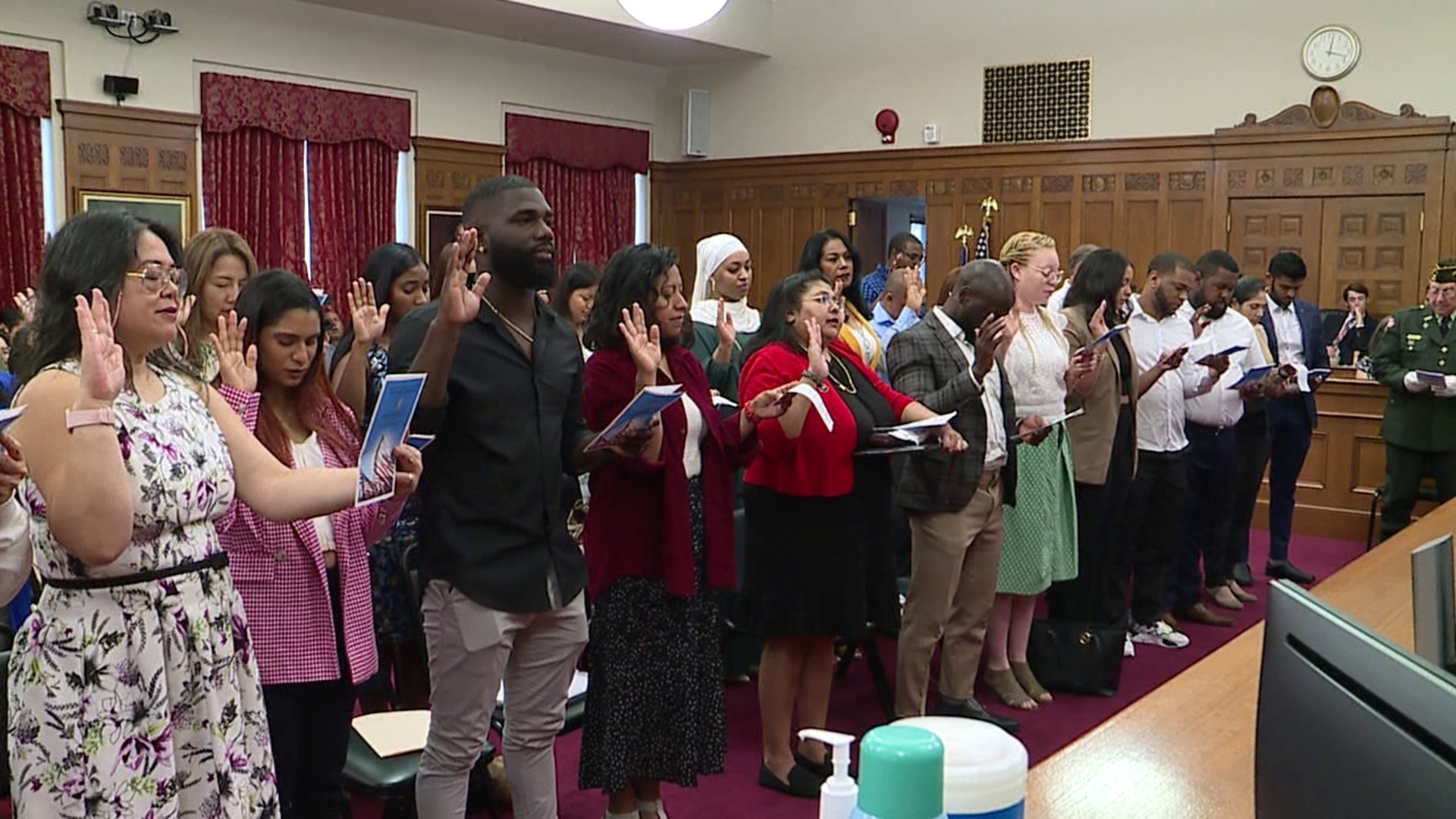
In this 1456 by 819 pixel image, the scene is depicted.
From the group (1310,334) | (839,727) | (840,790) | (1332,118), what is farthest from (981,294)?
(1332,118)

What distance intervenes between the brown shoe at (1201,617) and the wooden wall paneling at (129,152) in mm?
6896

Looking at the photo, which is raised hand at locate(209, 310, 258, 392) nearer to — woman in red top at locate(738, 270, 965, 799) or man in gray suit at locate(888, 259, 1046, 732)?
woman in red top at locate(738, 270, 965, 799)

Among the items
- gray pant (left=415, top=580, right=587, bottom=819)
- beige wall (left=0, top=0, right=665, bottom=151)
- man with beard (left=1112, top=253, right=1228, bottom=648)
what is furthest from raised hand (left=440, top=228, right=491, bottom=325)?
beige wall (left=0, top=0, right=665, bottom=151)

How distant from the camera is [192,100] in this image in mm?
8516

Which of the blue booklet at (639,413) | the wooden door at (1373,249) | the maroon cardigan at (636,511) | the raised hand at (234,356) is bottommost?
the maroon cardigan at (636,511)

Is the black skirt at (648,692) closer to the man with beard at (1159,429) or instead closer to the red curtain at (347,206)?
the man with beard at (1159,429)

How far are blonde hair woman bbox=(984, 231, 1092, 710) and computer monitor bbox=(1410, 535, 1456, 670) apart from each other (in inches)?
121

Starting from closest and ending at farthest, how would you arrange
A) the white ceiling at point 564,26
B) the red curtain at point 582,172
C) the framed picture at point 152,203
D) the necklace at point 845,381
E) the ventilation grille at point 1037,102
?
the necklace at point 845,381, the framed picture at point 152,203, the white ceiling at point 564,26, the ventilation grille at point 1037,102, the red curtain at point 582,172

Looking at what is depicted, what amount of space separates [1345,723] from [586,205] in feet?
35.0

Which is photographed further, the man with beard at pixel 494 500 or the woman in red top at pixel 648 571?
the woman in red top at pixel 648 571

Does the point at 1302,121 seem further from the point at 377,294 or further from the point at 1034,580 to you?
the point at 377,294

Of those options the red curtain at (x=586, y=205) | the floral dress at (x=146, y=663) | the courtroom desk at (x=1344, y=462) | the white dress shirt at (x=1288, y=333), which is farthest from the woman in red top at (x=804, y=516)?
the red curtain at (x=586, y=205)

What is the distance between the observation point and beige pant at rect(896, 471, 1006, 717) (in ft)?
12.8

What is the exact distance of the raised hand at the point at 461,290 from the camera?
2.38 metres
